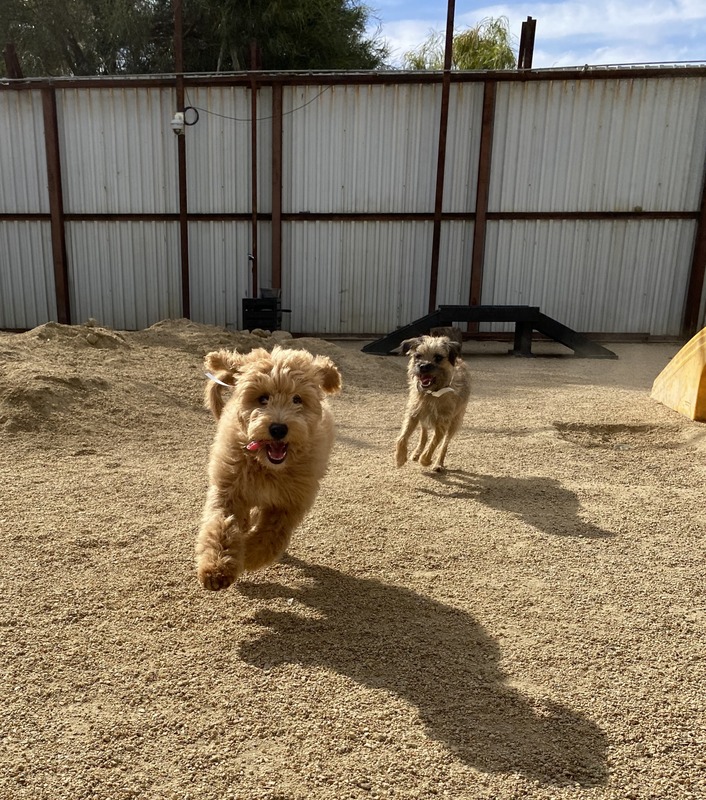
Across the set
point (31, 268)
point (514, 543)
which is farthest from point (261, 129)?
point (514, 543)

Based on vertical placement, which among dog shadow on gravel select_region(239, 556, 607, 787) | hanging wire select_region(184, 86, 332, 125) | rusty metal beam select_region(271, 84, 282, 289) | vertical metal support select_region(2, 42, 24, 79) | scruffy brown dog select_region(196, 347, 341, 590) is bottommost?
dog shadow on gravel select_region(239, 556, 607, 787)

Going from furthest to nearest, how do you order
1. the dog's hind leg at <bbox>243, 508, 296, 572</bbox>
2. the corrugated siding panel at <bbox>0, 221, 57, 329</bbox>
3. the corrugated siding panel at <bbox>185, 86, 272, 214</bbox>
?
the corrugated siding panel at <bbox>0, 221, 57, 329</bbox>
the corrugated siding panel at <bbox>185, 86, 272, 214</bbox>
the dog's hind leg at <bbox>243, 508, 296, 572</bbox>

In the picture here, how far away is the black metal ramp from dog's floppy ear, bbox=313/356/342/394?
784cm

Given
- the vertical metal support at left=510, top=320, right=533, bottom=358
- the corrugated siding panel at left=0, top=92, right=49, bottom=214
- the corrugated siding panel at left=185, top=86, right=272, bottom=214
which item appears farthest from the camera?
the corrugated siding panel at left=0, top=92, right=49, bottom=214

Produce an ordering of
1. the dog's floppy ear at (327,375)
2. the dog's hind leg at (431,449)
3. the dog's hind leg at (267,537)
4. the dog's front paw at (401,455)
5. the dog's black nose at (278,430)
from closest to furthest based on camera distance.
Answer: the dog's black nose at (278,430) → the dog's hind leg at (267,537) → the dog's floppy ear at (327,375) → the dog's front paw at (401,455) → the dog's hind leg at (431,449)

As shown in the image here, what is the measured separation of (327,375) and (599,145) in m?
11.5

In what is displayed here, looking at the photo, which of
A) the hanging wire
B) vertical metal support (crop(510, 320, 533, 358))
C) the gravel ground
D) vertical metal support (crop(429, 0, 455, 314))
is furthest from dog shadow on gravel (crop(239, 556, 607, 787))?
the hanging wire

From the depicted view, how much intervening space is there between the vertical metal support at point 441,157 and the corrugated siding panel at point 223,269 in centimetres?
335

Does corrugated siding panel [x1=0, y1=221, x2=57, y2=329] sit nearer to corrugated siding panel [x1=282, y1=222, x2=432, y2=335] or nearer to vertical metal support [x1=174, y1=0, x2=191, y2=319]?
vertical metal support [x1=174, y1=0, x2=191, y2=319]

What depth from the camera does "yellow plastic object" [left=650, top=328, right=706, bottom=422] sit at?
6277mm

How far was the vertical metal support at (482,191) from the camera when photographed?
1195 centimetres

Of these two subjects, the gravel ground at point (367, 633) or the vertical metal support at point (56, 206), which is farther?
the vertical metal support at point (56, 206)

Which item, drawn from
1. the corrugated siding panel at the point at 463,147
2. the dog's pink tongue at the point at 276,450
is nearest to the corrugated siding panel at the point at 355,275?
the corrugated siding panel at the point at 463,147

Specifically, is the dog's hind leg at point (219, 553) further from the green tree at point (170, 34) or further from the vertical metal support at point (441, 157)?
the green tree at point (170, 34)
